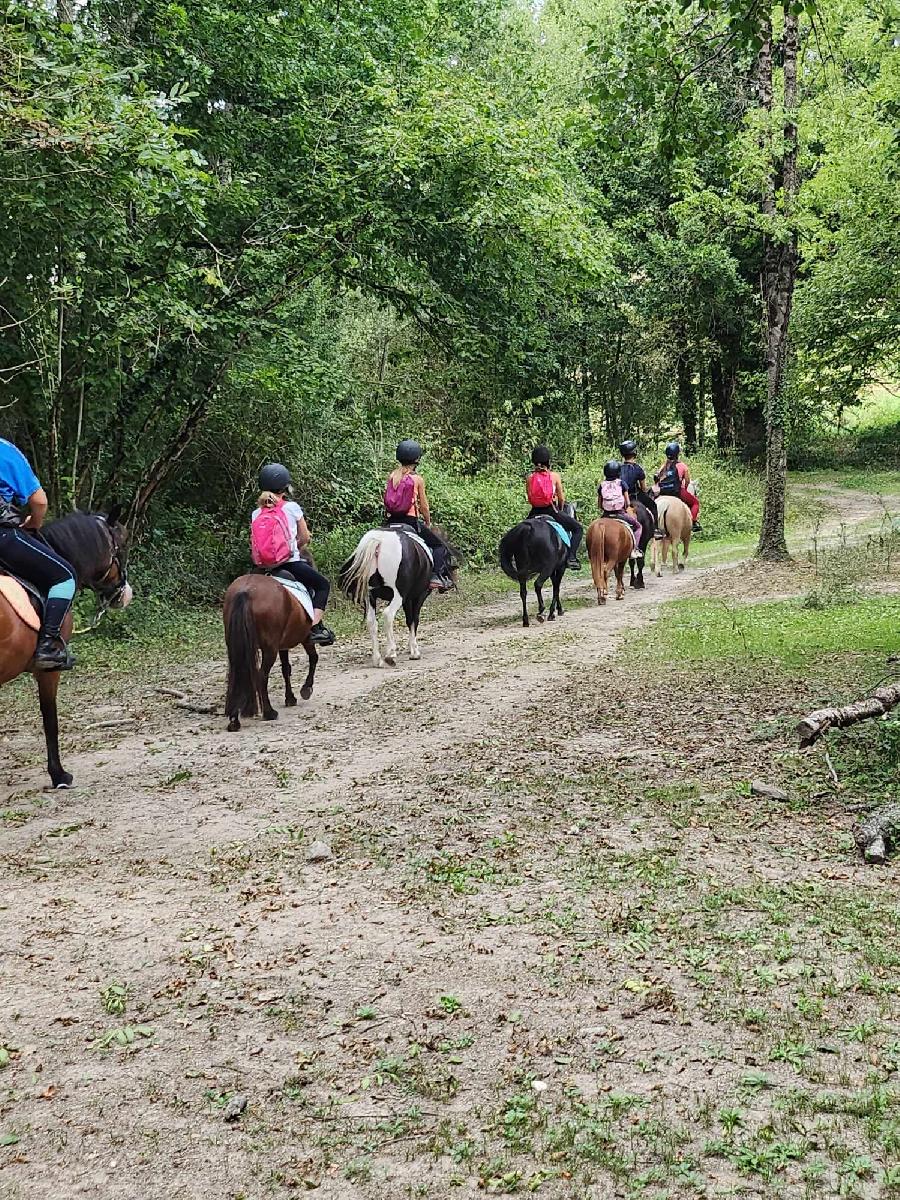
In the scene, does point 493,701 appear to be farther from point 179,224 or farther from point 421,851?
point 179,224

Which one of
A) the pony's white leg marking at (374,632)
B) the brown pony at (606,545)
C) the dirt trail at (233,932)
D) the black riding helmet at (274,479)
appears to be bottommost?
the dirt trail at (233,932)

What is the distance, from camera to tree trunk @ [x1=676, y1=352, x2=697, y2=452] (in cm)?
3609

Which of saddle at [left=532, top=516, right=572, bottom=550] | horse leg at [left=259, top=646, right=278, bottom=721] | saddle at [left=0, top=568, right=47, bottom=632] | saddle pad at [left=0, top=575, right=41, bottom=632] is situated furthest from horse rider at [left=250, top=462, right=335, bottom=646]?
saddle at [left=532, top=516, right=572, bottom=550]

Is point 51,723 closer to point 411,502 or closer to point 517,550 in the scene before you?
point 411,502

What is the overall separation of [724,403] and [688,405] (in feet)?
4.89

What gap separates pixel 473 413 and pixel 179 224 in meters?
12.9

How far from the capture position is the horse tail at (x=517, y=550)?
1495cm

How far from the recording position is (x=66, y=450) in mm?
14000

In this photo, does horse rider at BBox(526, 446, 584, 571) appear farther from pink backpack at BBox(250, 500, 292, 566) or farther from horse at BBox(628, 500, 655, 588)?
pink backpack at BBox(250, 500, 292, 566)

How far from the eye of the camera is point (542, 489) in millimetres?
15492

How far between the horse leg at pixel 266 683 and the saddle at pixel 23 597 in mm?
→ 2496

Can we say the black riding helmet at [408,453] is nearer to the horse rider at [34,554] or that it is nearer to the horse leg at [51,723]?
the horse rider at [34,554]

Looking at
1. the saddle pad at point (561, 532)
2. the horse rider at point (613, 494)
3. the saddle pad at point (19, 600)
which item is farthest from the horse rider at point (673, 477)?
the saddle pad at point (19, 600)

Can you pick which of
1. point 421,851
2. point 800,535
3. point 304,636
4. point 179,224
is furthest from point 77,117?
point 800,535
